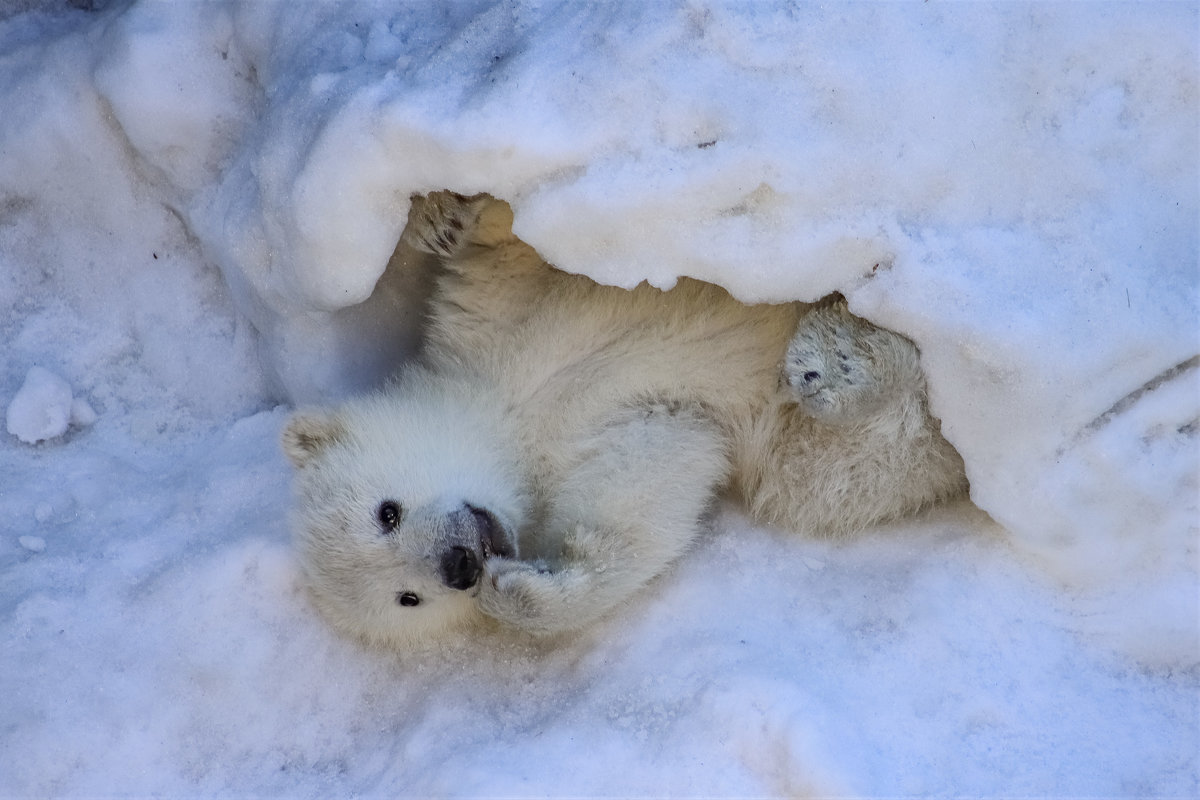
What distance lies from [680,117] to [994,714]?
1773mm

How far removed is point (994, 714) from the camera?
280 centimetres

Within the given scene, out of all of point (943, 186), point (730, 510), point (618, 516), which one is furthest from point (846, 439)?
point (943, 186)

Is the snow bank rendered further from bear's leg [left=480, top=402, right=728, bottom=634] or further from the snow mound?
the snow mound

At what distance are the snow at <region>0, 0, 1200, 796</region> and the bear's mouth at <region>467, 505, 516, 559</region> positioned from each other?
355mm

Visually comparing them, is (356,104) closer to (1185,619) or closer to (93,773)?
(93,773)

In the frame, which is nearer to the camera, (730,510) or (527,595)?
(527,595)

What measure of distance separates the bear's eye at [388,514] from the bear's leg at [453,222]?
2.70ft

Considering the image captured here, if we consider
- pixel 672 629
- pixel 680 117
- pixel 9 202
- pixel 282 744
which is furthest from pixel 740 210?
pixel 9 202

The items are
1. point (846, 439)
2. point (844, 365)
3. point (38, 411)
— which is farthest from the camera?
point (38, 411)

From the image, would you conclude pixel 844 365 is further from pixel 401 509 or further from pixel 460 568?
pixel 401 509

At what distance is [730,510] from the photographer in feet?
11.8

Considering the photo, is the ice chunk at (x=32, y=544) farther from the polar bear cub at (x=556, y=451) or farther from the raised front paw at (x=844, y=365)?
the raised front paw at (x=844, y=365)

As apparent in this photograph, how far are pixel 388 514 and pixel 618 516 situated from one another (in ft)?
2.37

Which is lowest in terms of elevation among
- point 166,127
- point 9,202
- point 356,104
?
point 9,202
